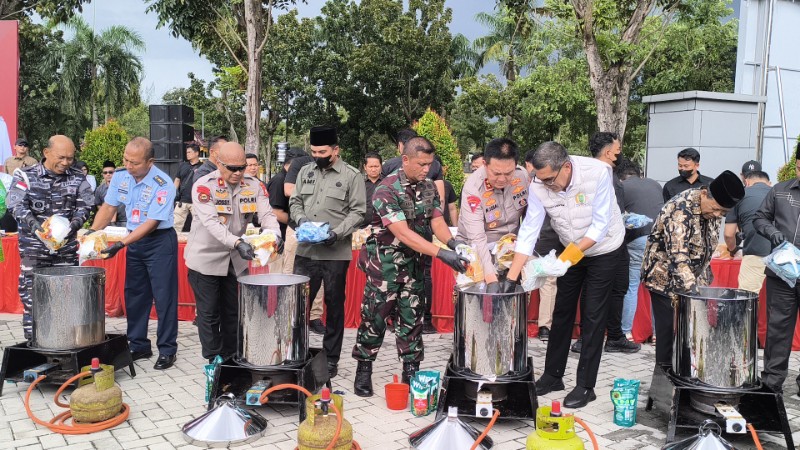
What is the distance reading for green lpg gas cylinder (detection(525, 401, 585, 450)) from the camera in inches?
120

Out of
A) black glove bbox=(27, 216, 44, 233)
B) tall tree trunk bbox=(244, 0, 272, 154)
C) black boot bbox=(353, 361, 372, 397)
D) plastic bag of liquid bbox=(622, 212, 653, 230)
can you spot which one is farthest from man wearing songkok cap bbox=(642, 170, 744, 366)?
tall tree trunk bbox=(244, 0, 272, 154)

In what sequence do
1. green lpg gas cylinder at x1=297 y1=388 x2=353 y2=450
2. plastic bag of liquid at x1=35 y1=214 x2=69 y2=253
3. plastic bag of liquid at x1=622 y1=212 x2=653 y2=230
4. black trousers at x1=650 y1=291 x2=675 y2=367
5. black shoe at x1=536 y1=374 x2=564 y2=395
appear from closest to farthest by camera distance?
1. green lpg gas cylinder at x1=297 y1=388 x2=353 y2=450
2. black trousers at x1=650 y1=291 x2=675 y2=367
3. black shoe at x1=536 y1=374 x2=564 y2=395
4. plastic bag of liquid at x1=35 y1=214 x2=69 y2=253
5. plastic bag of liquid at x1=622 y1=212 x2=653 y2=230

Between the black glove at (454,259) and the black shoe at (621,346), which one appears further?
the black shoe at (621,346)

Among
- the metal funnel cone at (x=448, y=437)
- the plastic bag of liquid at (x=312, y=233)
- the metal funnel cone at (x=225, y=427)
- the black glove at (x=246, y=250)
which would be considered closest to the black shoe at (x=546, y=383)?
the metal funnel cone at (x=448, y=437)

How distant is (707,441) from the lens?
3479 mm

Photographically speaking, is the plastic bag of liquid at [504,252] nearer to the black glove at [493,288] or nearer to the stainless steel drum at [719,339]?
the black glove at [493,288]

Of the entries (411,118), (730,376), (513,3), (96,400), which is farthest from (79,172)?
(411,118)

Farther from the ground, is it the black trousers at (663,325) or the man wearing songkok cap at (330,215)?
the man wearing songkok cap at (330,215)

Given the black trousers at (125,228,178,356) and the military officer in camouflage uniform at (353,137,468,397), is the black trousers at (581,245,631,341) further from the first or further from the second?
the black trousers at (125,228,178,356)

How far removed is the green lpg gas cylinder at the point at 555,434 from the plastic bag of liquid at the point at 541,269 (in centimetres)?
106

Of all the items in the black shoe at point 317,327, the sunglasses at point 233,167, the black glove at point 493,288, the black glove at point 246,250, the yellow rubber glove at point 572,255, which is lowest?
the black shoe at point 317,327

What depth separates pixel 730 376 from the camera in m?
3.68

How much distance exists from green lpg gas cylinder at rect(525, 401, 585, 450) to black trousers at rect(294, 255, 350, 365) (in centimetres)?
209

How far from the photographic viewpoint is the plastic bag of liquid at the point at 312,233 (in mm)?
4586
